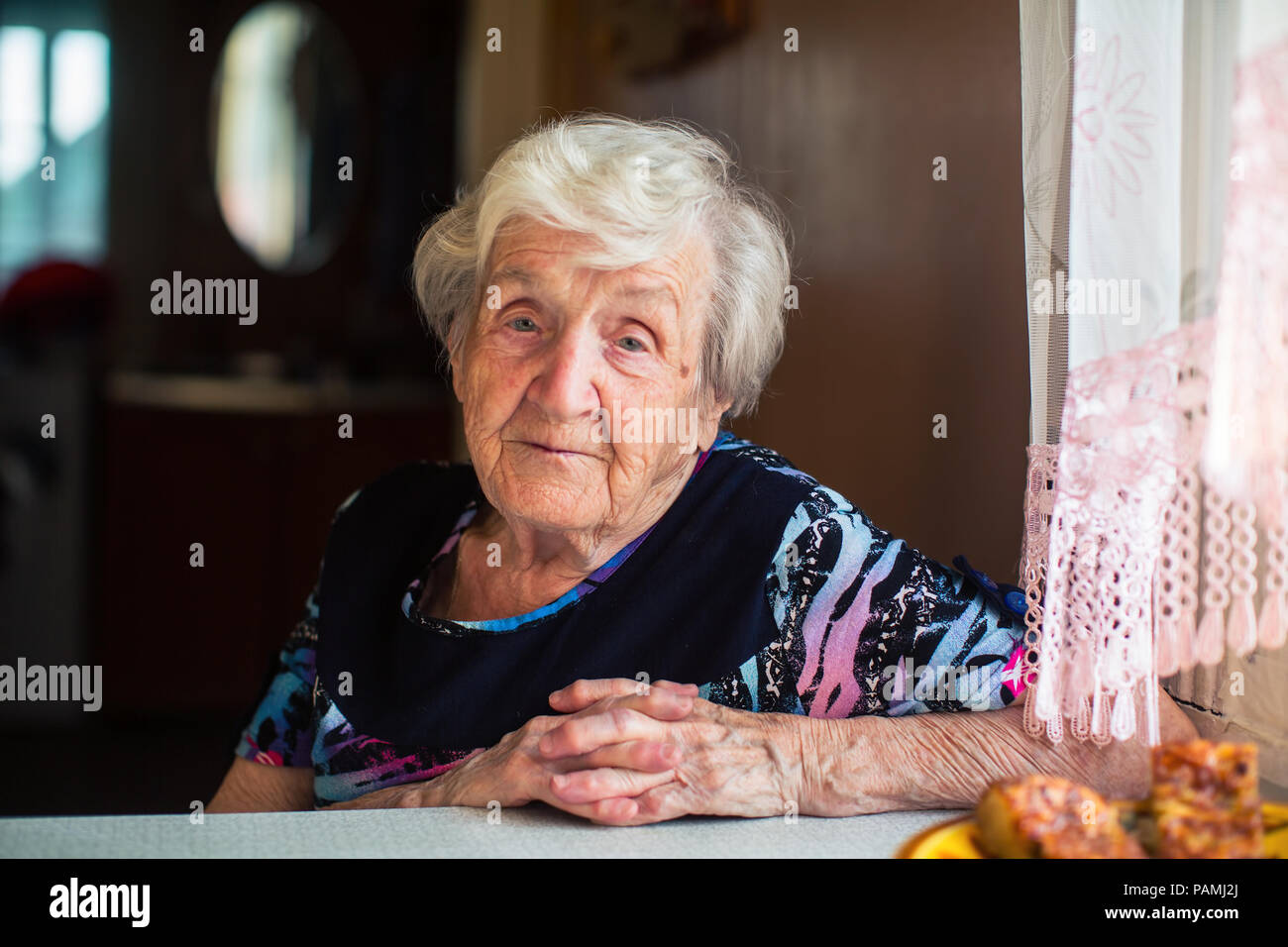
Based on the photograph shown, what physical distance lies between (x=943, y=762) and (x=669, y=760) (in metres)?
0.27

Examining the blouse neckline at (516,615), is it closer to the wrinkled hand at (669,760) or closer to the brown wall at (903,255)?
the wrinkled hand at (669,760)

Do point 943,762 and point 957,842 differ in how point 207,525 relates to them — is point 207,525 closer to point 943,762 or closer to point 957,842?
point 943,762

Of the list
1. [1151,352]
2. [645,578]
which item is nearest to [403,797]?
[645,578]

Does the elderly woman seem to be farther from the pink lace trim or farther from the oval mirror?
the oval mirror

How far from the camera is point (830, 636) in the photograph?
1.24 m

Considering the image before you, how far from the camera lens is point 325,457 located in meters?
3.68

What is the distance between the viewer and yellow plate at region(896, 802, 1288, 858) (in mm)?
847

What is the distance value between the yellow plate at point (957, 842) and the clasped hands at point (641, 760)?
0.23 meters

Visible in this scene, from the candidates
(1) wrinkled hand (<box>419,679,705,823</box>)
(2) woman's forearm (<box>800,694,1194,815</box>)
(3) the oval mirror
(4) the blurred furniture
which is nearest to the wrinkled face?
(1) wrinkled hand (<box>419,679,705,823</box>)

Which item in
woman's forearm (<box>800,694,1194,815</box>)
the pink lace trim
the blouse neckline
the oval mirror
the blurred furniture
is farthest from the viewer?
the oval mirror

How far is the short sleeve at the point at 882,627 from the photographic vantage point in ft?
3.85

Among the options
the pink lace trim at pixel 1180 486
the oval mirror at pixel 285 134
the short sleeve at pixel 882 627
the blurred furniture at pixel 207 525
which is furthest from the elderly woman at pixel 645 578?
the oval mirror at pixel 285 134

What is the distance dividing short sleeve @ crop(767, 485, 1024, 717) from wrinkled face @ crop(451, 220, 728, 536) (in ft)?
0.64
